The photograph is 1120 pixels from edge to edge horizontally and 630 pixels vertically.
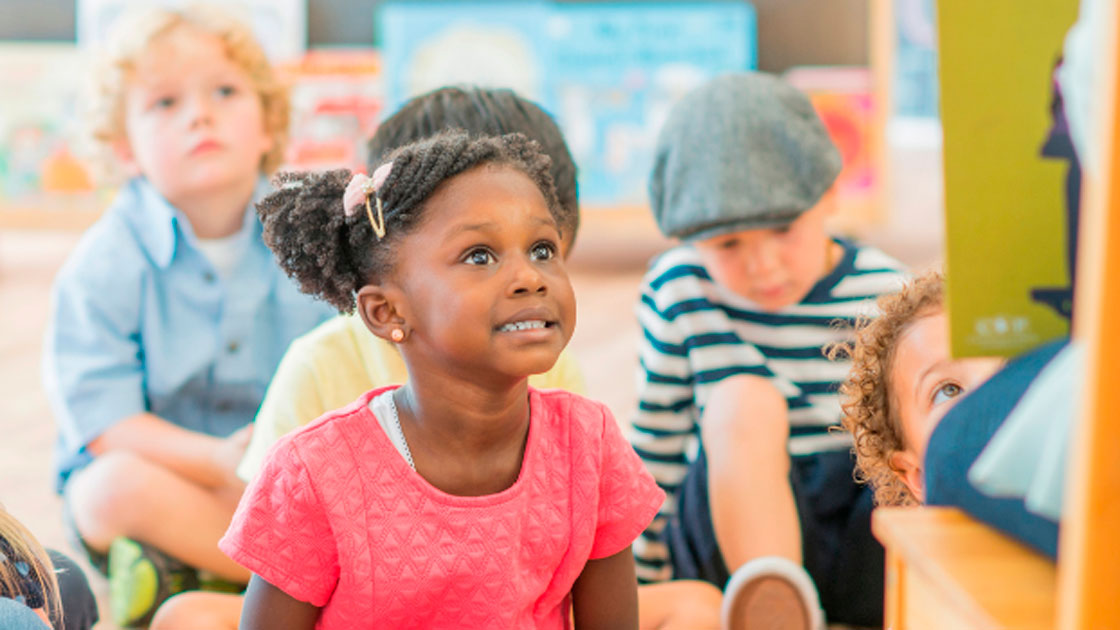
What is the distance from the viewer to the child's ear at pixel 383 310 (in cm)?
81

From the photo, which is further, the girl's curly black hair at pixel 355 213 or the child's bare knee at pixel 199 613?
the child's bare knee at pixel 199 613

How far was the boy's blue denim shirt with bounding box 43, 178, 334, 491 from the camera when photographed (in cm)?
137

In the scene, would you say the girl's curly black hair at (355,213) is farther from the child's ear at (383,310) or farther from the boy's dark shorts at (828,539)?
the boy's dark shorts at (828,539)

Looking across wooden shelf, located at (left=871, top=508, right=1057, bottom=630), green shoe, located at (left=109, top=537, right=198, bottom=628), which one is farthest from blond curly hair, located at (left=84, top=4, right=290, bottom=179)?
wooden shelf, located at (left=871, top=508, right=1057, bottom=630)

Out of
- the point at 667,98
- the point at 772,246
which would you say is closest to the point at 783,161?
the point at 772,246

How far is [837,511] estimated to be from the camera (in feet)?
3.92

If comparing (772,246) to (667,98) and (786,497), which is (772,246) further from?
(667,98)

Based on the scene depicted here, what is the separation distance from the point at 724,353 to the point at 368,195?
0.58 m

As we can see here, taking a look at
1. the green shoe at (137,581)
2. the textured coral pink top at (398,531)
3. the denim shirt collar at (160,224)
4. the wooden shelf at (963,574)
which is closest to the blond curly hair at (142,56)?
the denim shirt collar at (160,224)

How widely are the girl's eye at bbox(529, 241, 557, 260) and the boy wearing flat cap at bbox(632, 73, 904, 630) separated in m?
0.41

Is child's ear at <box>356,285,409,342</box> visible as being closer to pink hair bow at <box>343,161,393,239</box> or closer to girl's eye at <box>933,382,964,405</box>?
pink hair bow at <box>343,161,393,239</box>

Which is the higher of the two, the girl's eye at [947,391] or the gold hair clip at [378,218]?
the gold hair clip at [378,218]

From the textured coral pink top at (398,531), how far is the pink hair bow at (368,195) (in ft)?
0.45

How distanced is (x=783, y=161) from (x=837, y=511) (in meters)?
0.38
